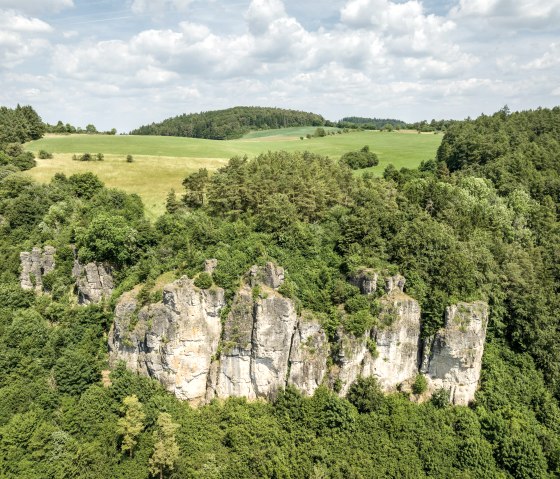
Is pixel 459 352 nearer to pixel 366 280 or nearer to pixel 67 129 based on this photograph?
pixel 366 280

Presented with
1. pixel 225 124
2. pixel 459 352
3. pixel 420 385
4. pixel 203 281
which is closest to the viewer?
pixel 203 281

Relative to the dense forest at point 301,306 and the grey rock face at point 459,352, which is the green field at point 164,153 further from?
the grey rock face at point 459,352

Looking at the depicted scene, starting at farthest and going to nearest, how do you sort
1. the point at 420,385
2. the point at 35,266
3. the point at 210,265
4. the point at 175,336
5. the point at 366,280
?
the point at 35,266, the point at 420,385, the point at 366,280, the point at 210,265, the point at 175,336

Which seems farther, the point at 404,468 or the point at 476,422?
the point at 476,422

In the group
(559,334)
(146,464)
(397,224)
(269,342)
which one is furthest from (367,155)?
(146,464)

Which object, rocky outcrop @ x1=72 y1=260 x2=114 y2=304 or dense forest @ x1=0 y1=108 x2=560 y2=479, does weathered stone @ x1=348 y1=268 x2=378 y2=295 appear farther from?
rocky outcrop @ x1=72 y1=260 x2=114 y2=304

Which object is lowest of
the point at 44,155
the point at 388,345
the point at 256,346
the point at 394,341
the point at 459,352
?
the point at 459,352

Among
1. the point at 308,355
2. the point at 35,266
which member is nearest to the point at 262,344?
the point at 308,355

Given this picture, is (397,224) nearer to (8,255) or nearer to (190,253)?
(190,253)
